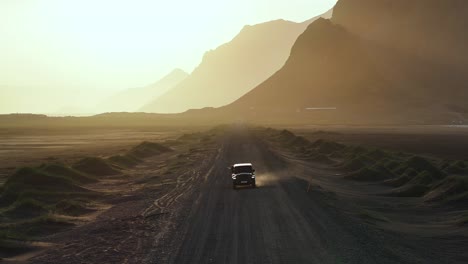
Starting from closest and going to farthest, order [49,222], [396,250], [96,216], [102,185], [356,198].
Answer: [396,250]
[49,222]
[96,216]
[356,198]
[102,185]

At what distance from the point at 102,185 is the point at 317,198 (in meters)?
21.4

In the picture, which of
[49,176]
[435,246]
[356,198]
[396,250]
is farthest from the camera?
[49,176]

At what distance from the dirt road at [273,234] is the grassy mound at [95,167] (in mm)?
18169

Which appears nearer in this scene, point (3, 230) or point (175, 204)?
point (3, 230)

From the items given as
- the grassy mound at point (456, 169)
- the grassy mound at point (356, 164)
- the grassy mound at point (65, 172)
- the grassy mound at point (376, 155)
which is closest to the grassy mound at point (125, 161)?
the grassy mound at point (65, 172)

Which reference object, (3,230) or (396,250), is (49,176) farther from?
(396,250)

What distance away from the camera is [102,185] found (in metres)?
47.2

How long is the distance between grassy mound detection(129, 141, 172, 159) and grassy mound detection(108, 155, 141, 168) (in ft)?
11.5

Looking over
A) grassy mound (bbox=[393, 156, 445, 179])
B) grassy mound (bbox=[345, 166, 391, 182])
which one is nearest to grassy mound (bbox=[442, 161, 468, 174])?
grassy mound (bbox=[393, 156, 445, 179])

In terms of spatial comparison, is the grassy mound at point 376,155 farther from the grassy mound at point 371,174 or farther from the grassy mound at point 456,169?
the grassy mound at point 371,174

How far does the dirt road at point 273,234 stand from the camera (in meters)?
20.4

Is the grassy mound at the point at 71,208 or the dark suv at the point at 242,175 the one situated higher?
the dark suv at the point at 242,175

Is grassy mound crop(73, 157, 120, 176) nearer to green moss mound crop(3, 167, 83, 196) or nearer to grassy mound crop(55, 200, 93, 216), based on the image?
green moss mound crop(3, 167, 83, 196)

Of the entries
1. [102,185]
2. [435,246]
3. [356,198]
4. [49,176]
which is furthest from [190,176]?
[435,246]
